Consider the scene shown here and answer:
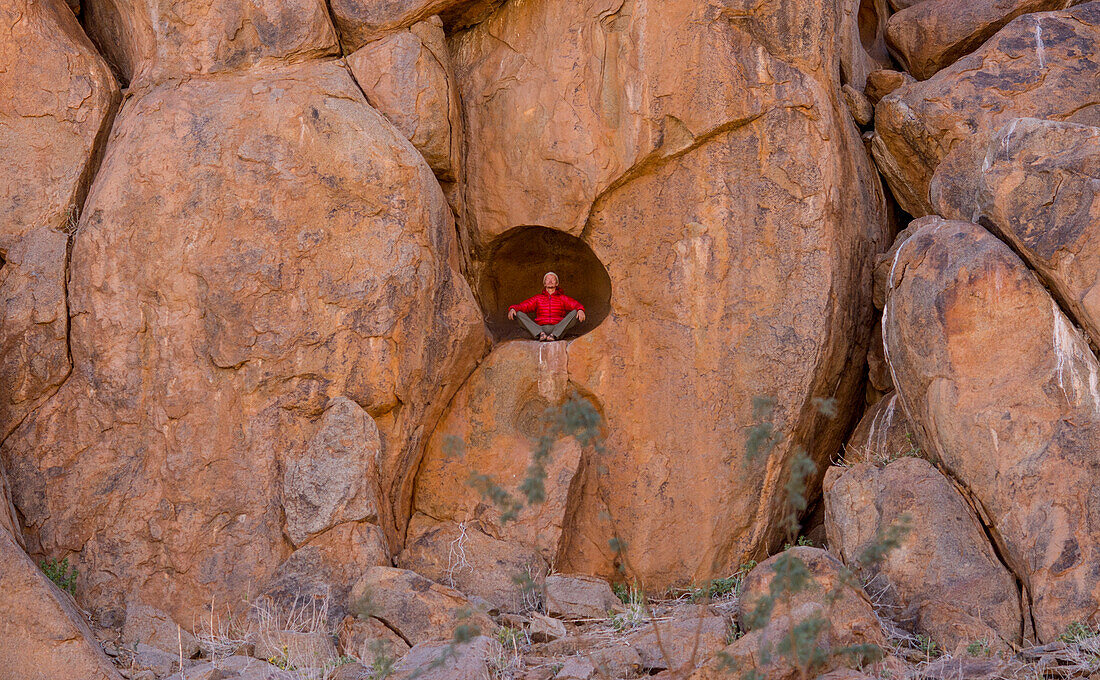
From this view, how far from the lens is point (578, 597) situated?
25.3 feet

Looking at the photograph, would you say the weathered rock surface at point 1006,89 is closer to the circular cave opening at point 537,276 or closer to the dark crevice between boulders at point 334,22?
the circular cave opening at point 537,276

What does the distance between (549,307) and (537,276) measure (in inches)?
31.1

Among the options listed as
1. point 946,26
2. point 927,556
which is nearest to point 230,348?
point 927,556

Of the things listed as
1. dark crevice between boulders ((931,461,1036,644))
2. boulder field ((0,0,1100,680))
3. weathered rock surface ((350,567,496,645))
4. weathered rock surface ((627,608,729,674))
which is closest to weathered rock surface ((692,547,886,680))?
boulder field ((0,0,1100,680))

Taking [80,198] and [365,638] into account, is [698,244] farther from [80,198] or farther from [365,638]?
[80,198]

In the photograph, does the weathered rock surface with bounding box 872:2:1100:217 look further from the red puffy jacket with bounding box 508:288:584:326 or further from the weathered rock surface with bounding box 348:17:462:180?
the weathered rock surface with bounding box 348:17:462:180

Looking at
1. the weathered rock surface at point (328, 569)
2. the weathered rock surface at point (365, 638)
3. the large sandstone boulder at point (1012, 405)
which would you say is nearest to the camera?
the weathered rock surface at point (365, 638)

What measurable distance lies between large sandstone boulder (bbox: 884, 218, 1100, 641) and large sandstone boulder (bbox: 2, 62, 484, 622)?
3.58 m

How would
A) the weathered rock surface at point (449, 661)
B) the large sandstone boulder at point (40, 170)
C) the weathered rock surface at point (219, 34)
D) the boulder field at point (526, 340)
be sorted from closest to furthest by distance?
the weathered rock surface at point (449, 661), the boulder field at point (526, 340), the large sandstone boulder at point (40, 170), the weathered rock surface at point (219, 34)

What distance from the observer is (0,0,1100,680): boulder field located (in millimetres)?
7125

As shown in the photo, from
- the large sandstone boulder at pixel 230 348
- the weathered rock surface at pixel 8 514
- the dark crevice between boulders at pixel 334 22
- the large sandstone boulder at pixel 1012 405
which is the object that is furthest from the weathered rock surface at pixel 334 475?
the large sandstone boulder at pixel 1012 405

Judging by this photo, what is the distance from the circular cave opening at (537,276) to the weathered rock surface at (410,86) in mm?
1197

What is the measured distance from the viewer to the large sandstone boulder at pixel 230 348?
25.6 ft

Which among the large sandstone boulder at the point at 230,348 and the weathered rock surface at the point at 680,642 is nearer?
the weathered rock surface at the point at 680,642
